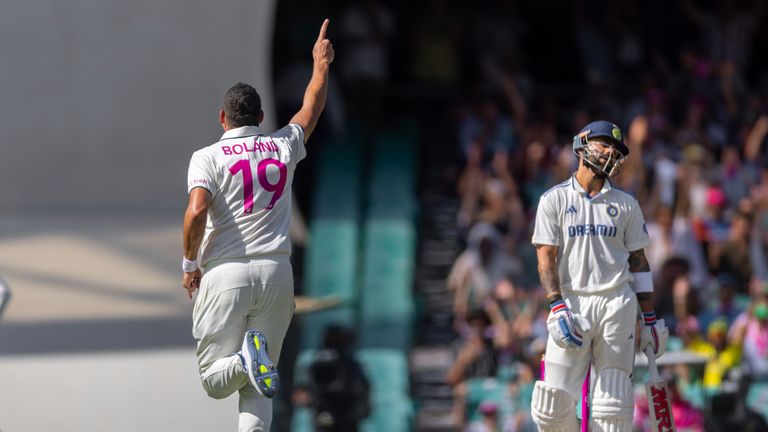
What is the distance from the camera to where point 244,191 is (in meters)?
7.50

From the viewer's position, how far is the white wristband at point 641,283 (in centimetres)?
829

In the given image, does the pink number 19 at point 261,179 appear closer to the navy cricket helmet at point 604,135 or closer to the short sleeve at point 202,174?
the short sleeve at point 202,174

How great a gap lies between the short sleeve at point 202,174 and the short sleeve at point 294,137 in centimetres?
41

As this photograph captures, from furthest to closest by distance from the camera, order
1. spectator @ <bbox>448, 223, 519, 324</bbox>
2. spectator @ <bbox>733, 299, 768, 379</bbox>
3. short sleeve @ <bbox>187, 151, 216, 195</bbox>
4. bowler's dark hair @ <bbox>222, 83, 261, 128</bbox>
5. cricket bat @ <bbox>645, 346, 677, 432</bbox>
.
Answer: spectator @ <bbox>448, 223, 519, 324</bbox> → spectator @ <bbox>733, 299, 768, 379</bbox> → cricket bat @ <bbox>645, 346, 677, 432</bbox> → bowler's dark hair @ <bbox>222, 83, 261, 128</bbox> → short sleeve @ <bbox>187, 151, 216, 195</bbox>

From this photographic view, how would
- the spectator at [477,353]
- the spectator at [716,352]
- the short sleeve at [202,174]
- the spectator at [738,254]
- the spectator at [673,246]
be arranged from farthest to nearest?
the spectator at [738,254] → the spectator at [673,246] → the spectator at [477,353] → the spectator at [716,352] → the short sleeve at [202,174]

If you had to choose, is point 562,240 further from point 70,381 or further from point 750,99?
point 750,99

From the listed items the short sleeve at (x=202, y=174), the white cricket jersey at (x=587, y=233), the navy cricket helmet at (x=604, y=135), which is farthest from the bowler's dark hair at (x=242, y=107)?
the navy cricket helmet at (x=604, y=135)

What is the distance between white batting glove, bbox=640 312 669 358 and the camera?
827 centimetres

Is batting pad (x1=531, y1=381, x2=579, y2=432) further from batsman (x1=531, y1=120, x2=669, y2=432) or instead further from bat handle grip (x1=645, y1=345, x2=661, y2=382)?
bat handle grip (x1=645, y1=345, x2=661, y2=382)

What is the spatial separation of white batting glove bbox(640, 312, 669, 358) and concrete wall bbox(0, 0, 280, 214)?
292 inches

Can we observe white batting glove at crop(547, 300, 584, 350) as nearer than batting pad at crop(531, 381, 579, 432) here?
Yes

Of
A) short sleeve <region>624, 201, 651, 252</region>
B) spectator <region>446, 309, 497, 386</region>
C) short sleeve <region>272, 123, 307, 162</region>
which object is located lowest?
spectator <region>446, 309, 497, 386</region>

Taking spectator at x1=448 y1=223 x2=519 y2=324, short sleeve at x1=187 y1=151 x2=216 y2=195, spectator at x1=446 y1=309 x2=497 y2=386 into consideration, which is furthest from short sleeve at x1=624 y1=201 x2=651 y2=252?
spectator at x1=448 y1=223 x2=519 y2=324

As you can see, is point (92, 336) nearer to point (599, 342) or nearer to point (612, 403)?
Result: point (599, 342)
